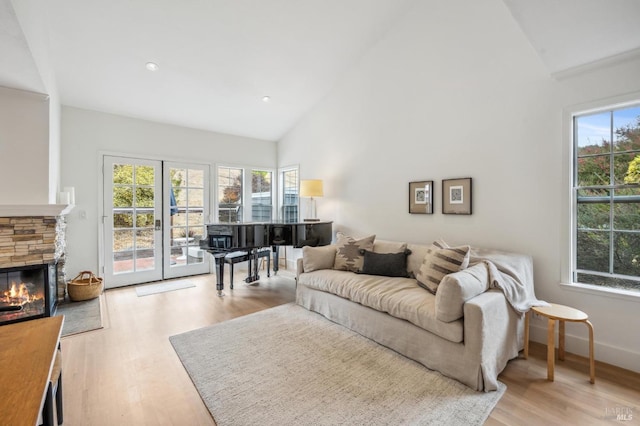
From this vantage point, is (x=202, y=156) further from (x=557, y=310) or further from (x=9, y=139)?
(x=557, y=310)

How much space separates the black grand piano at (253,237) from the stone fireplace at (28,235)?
1583 mm

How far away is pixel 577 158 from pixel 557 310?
138 centimetres

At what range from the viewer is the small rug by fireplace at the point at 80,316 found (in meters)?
3.02

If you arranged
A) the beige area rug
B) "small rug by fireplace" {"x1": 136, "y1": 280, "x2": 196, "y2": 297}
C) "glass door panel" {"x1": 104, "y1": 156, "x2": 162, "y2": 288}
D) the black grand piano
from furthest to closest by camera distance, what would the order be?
"glass door panel" {"x1": 104, "y1": 156, "x2": 162, "y2": 288} < "small rug by fireplace" {"x1": 136, "y1": 280, "x2": 196, "y2": 297} < the black grand piano < the beige area rug

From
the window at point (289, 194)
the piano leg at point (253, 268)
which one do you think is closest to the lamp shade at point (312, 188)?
the window at point (289, 194)

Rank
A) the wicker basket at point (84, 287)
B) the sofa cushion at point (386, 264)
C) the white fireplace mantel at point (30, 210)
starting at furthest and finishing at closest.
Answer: the wicker basket at point (84, 287), the sofa cushion at point (386, 264), the white fireplace mantel at point (30, 210)

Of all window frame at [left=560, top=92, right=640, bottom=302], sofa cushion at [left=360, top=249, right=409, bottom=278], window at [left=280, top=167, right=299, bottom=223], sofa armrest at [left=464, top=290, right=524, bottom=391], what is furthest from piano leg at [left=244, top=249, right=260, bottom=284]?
window frame at [left=560, top=92, right=640, bottom=302]

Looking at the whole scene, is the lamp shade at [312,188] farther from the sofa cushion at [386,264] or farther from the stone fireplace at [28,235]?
the stone fireplace at [28,235]

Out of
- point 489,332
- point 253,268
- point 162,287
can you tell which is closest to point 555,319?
point 489,332

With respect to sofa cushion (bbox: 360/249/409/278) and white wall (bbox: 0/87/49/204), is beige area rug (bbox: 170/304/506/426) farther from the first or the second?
white wall (bbox: 0/87/49/204)

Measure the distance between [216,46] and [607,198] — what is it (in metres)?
4.31

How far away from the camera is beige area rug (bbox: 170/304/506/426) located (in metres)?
1.79

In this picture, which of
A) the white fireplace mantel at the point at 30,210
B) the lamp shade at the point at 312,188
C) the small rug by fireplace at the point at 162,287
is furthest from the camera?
the lamp shade at the point at 312,188

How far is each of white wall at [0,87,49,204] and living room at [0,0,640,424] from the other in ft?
0.03
